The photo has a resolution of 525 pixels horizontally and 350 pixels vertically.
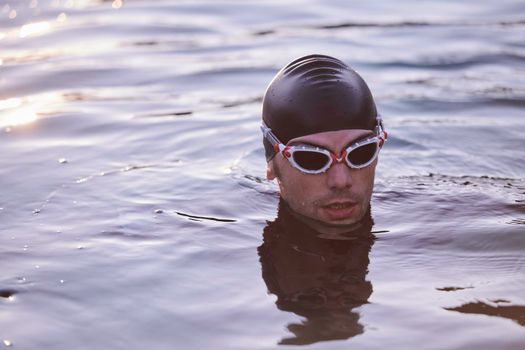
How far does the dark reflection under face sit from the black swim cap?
2.25ft

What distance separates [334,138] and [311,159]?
21 centimetres

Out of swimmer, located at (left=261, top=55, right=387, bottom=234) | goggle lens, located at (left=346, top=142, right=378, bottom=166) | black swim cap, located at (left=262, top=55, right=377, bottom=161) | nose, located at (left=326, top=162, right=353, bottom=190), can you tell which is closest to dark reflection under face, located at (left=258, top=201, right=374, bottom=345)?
swimmer, located at (left=261, top=55, right=387, bottom=234)

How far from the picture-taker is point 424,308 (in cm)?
519

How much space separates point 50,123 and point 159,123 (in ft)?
3.61

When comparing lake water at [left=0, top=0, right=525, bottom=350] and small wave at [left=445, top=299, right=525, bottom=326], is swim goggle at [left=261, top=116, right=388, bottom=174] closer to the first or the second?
lake water at [left=0, top=0, right=525, bottom=350]

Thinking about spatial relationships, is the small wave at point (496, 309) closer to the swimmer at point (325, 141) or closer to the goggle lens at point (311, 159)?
the swimmer at point (325, 141)

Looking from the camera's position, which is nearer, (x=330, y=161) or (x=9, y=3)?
(x=330, y=161)

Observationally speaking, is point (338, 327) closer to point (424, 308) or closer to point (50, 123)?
point (424, 308)

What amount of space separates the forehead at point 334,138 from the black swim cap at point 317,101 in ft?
0.11

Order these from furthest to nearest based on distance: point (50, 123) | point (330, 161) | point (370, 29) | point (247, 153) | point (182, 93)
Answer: point (370, 29) → point (182, 93) → point (50, 123) → point (247, 153) → point (330, 161)

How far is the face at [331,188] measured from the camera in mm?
6180

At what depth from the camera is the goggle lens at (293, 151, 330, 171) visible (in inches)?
244

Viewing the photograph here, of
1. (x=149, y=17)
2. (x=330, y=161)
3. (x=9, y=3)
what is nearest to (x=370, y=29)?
(x=149, y=17)

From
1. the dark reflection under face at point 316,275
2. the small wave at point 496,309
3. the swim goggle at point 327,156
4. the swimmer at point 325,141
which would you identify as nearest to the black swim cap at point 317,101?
the swimmer at point 325,141
